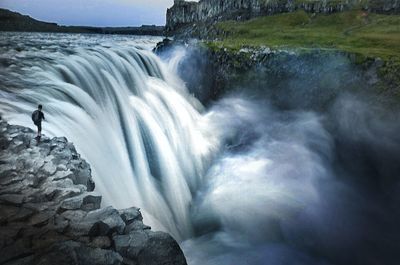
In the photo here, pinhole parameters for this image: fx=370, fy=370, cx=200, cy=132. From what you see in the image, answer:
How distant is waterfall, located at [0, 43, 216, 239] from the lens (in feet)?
56.3

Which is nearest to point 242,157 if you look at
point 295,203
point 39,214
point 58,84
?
point 295,203

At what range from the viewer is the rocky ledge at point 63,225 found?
811 centimetres

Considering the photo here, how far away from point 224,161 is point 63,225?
19.9 m

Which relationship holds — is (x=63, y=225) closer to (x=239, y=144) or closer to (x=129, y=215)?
(x=129, y=215)

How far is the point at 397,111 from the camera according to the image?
28078 mm

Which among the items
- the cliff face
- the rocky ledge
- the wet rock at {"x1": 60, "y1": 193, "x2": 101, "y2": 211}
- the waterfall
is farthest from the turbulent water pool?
the cliff face

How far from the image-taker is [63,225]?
9.21 metres

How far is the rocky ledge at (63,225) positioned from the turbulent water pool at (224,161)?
3570 mm

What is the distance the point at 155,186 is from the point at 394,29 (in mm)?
54490

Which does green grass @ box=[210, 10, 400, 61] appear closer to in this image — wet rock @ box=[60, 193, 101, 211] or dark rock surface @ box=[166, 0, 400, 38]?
dark rock surface @ box=[166, 0, 400, 38]

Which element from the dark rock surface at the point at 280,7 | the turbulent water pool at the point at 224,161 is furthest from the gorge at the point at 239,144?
the dark rock surface at the point at 280,7

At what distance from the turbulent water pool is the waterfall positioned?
9cm

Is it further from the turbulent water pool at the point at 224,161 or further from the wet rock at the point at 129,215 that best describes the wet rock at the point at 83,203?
the turbulent water pool at the point at 224,161

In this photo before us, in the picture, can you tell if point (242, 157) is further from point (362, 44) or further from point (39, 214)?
point (362, 44)
